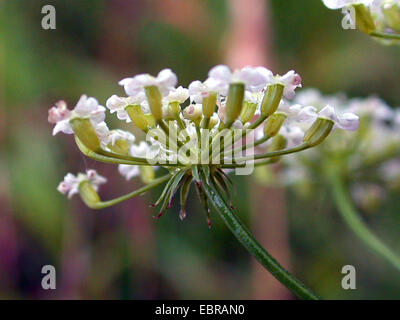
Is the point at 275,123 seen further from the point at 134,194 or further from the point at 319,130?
the point at 134,194

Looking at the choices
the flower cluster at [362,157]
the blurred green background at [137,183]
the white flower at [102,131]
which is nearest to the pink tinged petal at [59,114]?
the white flower at [102,131]

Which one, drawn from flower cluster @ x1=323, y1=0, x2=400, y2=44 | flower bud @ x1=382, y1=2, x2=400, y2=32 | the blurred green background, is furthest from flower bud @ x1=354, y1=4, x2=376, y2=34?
the blurred green background

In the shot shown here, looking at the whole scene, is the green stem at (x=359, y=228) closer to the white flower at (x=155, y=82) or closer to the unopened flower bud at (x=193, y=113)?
the unopened flower bud at (x=193, y=113)

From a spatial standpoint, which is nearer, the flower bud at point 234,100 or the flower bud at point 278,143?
the flower bud at point 234,100

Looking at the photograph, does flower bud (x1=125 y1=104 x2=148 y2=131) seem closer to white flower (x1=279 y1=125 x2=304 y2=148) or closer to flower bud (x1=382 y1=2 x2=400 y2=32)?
white flower (x1=279 y1=125 x2=304 y2=148)

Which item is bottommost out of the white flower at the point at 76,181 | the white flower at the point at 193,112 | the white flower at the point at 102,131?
the white flower at the point at 76,181
